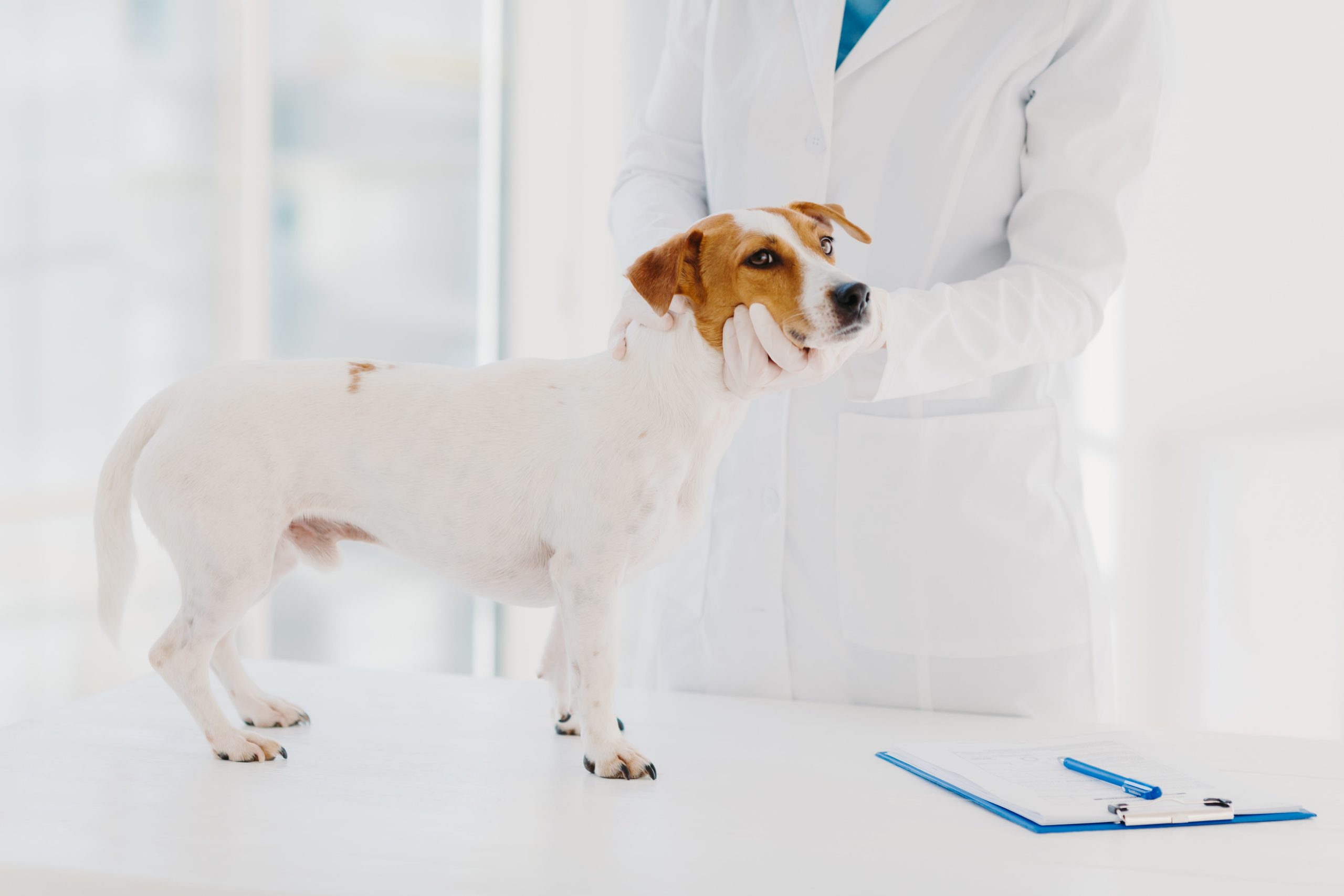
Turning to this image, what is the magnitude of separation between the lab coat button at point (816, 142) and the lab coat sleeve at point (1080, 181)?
0.82 ft

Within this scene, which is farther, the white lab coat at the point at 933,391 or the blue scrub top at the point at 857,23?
the blue scrub top at the point at 857,23

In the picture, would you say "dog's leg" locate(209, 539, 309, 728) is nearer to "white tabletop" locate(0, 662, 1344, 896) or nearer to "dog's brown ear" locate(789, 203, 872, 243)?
"white tabletop" locate(0, 662, 1344, 896)

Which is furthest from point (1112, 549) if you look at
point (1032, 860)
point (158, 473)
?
point (158, 473)

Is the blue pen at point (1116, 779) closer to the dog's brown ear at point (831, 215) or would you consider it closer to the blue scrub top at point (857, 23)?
the dog's brown ear at point (831, 215)

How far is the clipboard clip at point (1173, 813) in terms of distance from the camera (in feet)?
2.97

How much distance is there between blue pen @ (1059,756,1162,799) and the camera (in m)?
0.95

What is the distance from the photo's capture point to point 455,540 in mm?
1065

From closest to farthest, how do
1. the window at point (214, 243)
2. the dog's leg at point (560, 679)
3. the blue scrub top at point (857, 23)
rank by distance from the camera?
the dog's leg at point (560, 679), the blue scrub top at point (857, 23), the window at point (214, 243)

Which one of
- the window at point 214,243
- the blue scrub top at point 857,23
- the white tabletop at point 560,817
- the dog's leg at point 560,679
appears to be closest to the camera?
the white tabletop at point 560,817

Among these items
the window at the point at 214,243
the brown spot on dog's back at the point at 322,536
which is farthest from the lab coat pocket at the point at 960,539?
the window at the point at 214,243

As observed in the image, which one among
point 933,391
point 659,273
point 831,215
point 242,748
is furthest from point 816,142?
point 242,748

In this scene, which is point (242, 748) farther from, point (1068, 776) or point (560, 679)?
point (1068, 776)

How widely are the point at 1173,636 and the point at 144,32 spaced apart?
2965mm

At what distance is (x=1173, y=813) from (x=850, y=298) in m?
0.53
